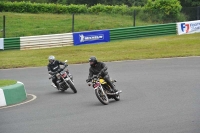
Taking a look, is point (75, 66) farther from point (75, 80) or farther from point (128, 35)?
point (128, 35)

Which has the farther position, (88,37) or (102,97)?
(88,37)

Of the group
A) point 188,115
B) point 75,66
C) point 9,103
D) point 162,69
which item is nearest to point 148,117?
point 188,115

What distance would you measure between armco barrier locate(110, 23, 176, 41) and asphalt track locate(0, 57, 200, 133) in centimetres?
1273

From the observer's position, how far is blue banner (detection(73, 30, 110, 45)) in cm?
3625

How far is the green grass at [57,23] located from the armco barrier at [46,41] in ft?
14.0

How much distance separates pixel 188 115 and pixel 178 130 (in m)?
1.91

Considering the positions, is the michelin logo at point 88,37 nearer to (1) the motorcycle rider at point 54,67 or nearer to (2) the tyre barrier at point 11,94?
(1) the motorcycle rider at point 54,67

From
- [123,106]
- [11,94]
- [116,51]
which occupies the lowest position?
[123,106]

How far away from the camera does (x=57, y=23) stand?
43000 millimetres

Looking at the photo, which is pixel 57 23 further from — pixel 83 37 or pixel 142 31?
pixel 142 31

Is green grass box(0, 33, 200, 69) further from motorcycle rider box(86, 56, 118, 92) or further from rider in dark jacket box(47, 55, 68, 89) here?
motorcycle rider box(86, 56, 118, 92)

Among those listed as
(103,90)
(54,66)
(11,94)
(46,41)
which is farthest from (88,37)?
(103,90)

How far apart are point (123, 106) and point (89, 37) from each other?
21526mm

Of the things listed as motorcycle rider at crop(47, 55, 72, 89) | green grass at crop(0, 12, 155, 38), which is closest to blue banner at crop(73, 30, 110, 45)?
green grass at crop(0, 12, 155, 38)
